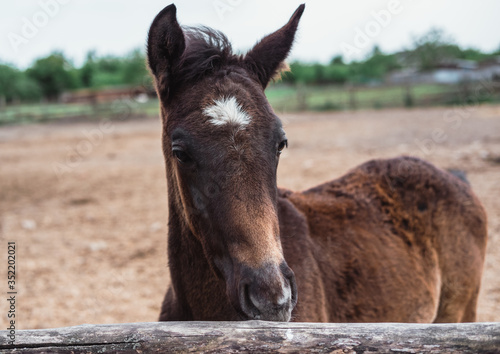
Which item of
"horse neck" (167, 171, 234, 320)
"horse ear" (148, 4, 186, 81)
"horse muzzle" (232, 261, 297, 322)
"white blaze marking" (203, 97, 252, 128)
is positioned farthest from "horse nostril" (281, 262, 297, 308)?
"horse ear" (148, 4, 186, 81)

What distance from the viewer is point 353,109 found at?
28.9 metres

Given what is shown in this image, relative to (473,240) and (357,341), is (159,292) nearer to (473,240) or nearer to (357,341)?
(473,240)

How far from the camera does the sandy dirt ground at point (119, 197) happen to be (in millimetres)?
5629

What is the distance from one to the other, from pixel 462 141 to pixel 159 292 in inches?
483

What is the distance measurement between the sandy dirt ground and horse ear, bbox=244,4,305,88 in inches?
23.1

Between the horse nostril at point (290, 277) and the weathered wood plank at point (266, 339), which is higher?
the horse nostril at point (290, 277)

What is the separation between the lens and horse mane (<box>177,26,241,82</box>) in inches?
97.5

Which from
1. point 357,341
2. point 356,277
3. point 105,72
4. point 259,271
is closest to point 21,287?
→ point 356,277

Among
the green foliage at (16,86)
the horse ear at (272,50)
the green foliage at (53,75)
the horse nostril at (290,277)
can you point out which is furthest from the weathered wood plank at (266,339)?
the green foliage at (53,75)

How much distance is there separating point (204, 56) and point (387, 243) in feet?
7.14

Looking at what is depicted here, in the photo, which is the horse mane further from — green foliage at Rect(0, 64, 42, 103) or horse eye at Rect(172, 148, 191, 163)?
green foliage at Rect(0, 64, 42, 103)

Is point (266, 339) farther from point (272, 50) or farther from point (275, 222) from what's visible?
point (272, 50)

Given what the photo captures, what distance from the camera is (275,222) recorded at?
214 centimetres

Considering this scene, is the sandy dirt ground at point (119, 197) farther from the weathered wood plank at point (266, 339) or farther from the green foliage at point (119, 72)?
the green foliage at point (119, 72)
